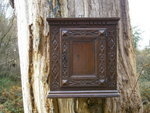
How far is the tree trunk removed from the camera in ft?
6.84

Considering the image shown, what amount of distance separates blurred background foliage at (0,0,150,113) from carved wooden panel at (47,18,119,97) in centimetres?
621

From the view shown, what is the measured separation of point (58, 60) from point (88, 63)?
0.21m

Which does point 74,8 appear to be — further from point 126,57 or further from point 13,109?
point 13,109

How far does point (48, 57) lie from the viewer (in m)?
2.08

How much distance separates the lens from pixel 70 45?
1.85 metres

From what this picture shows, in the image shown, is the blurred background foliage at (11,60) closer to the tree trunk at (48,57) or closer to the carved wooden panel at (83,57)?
the tree trunk at (48,57)

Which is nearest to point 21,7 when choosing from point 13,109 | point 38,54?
point 38,54

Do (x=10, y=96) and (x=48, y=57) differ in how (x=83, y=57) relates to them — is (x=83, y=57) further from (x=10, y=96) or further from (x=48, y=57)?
(x=10, y=96)

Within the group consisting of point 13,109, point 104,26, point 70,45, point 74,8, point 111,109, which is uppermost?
point 74,8

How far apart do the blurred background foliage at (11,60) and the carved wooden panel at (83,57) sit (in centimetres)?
621

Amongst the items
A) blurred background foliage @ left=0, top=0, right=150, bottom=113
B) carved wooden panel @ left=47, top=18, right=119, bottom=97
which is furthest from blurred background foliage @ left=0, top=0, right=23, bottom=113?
carved wooden panel @ left=47, top=18, right=119, bottom=97

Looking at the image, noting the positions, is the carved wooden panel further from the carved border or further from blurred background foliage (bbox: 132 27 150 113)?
blurred background foliage (bbox: 132 27 150 113)

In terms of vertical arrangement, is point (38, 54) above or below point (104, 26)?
below

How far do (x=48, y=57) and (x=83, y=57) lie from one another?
0.34 meters
